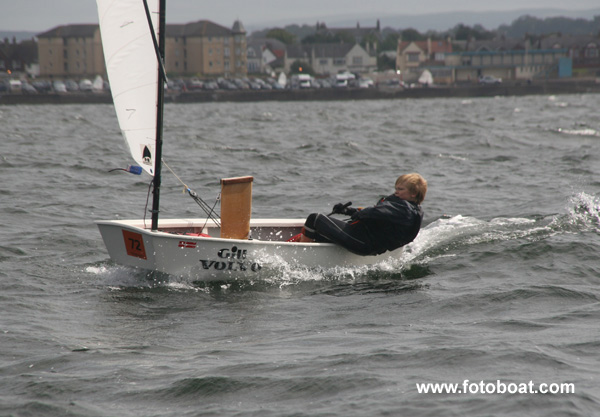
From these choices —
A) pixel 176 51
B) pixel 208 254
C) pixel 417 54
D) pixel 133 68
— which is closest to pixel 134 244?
pixel 208 254

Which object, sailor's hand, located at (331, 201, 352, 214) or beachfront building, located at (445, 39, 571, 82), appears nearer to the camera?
sailor's hand, located at (331, 201, 352, 214)

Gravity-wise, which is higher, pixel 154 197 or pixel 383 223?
pixel 154 197

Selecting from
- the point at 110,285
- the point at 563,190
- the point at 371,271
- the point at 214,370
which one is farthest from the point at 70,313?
the point at 563,190

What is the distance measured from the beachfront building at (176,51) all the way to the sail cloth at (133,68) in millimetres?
Answer: 104966

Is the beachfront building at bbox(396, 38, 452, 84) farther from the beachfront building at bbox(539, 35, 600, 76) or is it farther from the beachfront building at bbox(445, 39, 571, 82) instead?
the beachfront building at bbox(539, 35, 600, 76)

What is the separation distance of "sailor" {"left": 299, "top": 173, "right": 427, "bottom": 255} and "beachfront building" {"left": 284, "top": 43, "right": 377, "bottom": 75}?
13385 cm

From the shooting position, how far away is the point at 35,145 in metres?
24.5

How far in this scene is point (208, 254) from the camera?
7.93 metres

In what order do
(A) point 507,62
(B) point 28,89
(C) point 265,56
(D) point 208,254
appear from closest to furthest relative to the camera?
1. (D) point 208,254
2. (B) point 28,89
3. (A) point 507,62
4. (C) point 265,56

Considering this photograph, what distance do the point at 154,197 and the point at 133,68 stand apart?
1.34m

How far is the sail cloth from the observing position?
7711mm

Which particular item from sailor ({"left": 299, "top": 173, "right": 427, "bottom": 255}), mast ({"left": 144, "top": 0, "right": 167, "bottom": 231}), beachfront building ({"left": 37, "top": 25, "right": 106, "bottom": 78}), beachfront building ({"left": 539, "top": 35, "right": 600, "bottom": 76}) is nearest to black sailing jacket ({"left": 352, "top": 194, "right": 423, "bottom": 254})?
sailor ({"left": 299, "top": 173, "right": 427, "bottom": 255})

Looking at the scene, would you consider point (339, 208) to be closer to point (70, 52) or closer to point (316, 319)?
point (316, 319)

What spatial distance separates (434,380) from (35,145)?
848 inches
